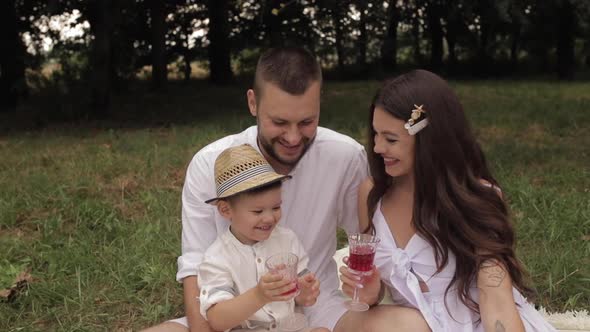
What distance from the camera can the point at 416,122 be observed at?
8.93 feet

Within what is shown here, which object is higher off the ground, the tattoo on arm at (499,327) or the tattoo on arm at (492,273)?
the tattoo on arm at (492,273)

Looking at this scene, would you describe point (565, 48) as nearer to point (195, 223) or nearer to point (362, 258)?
point (195, 223)

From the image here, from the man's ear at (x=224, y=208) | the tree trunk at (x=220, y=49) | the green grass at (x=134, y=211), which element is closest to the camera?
the man's ear at (x=224, y=208)

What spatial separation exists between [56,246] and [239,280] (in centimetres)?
280

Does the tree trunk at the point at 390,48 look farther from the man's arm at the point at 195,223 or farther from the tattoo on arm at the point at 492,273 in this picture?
the tattoo on arm at the point at 492,273

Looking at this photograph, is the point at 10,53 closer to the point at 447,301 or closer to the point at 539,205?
the point at 539,205

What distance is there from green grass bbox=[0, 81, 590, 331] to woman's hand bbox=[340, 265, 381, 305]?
1763 mm

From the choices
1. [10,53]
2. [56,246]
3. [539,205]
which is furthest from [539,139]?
[10,53]

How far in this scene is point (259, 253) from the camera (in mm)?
2783

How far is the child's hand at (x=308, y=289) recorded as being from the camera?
2555 mm

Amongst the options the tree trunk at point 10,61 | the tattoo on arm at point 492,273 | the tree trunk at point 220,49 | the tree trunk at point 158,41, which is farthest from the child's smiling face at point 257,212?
the tree trunk at point 220,49

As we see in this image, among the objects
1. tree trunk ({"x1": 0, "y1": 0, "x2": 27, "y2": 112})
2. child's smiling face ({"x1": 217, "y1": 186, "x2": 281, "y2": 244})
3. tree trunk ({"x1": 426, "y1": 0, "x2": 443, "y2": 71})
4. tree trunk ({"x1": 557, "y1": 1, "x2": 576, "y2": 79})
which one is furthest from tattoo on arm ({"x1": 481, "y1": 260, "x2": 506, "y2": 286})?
tree trunk ({"x1": 426, "y1": 0, "x2": 443, "y2": 71})

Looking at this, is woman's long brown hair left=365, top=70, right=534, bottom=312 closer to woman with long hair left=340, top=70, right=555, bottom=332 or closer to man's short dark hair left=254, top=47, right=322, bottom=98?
woman with long hair left=340, top=70, right=555, bottom=332

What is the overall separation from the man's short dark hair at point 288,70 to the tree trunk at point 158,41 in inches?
467
